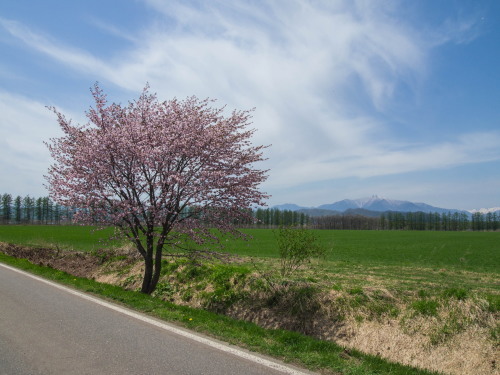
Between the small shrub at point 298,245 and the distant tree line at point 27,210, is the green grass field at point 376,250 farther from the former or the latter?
the distant tree line at point 27,210

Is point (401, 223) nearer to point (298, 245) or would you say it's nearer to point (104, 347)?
point (298, 245)

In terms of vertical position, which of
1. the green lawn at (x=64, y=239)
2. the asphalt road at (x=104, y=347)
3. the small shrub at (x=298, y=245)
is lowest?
the green lawn at (x=64, y=239)

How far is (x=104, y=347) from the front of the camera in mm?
5566

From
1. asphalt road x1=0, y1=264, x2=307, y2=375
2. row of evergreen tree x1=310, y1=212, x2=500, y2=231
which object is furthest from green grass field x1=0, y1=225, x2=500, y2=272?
row of evergreen tree x1=310, y1=212, x2=500, y2=231

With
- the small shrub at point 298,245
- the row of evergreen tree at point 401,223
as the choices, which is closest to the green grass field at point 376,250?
the small shrub at point 298,245

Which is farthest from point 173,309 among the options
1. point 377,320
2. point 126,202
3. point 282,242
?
point 377,320

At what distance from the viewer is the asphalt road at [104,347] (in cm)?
480

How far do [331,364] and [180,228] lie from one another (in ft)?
20.5

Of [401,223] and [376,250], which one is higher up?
[401,223]

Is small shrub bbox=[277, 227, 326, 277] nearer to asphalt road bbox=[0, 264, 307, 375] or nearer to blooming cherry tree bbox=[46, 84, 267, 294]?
blooming cherry tree bbox=[46, 84, 267, 294]

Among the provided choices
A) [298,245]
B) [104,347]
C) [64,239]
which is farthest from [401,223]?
[104,347]

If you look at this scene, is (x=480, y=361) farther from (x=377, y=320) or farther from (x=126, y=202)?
(x=126, y=202)

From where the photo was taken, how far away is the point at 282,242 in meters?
11.2

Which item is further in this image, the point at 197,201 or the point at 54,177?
the point at 54,177
